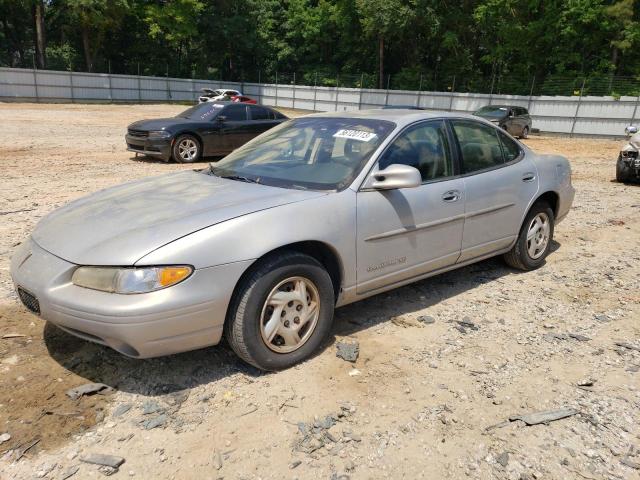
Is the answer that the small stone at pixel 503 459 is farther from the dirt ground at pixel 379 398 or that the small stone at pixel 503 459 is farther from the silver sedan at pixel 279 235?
the silver sedan at pixel 279 235

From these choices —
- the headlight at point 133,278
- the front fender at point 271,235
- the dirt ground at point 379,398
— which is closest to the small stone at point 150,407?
the dirt ground at point 379,398

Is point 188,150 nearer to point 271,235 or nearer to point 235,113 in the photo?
point 235,113

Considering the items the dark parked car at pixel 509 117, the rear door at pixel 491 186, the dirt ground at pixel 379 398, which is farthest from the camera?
the dark parked car at pixel 509 117

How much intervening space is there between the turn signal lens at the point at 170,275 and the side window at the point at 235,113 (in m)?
10.3

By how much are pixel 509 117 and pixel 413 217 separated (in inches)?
823

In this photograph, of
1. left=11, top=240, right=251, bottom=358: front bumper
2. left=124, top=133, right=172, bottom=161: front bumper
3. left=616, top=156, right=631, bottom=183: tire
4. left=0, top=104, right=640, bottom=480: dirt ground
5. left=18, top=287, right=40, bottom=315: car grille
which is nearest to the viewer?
left=0, top=104, right=640, bottom=480: dirt ground

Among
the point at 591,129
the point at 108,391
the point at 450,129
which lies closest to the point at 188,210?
the point at 108,391

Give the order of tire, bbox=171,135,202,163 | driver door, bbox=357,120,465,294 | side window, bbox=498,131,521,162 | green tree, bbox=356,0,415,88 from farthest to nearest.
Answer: green tree, bbox=356,0,415,88 → tire, bbox=171,135,202,163 → side window, bbox=498,131,521,162 → driver door, bbox=357,120,465,294

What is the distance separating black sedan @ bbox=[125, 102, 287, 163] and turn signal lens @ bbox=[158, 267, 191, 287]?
9.24 metres

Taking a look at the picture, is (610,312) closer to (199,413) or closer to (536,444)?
(536,444)

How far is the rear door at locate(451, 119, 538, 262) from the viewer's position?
14.1 feet

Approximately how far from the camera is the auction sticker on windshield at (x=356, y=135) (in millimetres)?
3826

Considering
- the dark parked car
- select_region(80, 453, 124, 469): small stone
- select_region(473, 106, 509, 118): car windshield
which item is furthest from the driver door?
select_region(473, 106, 509, 118): car windshield

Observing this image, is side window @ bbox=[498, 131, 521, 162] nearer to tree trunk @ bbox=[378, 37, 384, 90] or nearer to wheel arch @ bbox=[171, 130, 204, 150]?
wheel arch @ bbox=[171, 130, 204, 150]
